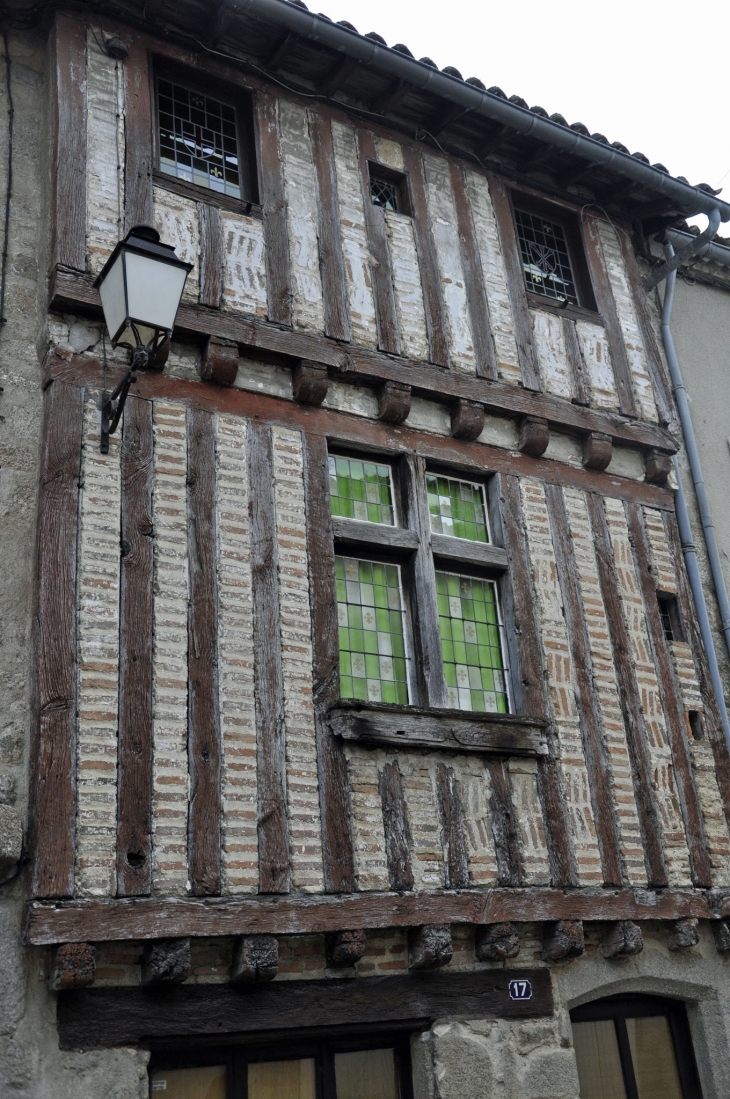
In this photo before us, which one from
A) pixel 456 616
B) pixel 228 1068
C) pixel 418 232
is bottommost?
pixel 228 1068

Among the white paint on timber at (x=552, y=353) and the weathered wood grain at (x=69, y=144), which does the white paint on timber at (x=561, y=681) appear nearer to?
the white paint on timber at (x=552, y=353)

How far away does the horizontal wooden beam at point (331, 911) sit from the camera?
14.1ft

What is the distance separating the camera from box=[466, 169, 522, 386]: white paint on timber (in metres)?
6.82

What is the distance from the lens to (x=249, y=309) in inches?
235

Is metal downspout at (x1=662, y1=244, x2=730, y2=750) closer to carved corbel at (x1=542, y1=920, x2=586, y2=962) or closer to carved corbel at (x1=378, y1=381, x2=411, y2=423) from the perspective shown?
carved corbel at (x1=542, y1=920, x2=586, y2=962)

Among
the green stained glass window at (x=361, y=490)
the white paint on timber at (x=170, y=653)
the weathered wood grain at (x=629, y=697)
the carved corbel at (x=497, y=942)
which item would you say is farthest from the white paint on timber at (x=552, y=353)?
the carved corbel at (x=497, y=942)

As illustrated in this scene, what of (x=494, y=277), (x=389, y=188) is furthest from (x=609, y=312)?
(x=389, y=188)

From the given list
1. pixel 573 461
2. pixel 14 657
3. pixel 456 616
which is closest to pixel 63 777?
pixel 14 657

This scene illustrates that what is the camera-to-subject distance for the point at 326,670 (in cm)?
536

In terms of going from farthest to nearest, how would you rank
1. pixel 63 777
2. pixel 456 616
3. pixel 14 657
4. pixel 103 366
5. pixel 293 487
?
pixel 456 616
pixel 293 487
pixel 103 366
pixel 14 657
pixel 63 777

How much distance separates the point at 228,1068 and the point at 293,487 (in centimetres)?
278

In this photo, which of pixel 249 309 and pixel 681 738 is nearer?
pixel 249 309

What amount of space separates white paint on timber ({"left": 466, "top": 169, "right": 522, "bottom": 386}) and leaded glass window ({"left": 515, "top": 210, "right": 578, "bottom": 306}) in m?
0.40

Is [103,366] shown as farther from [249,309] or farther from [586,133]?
[586,133]
